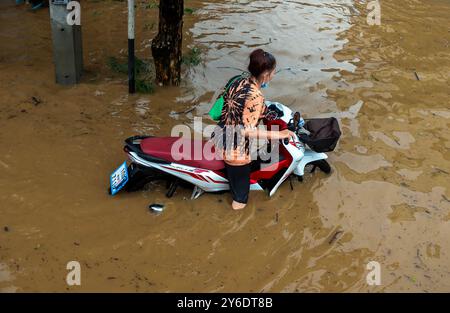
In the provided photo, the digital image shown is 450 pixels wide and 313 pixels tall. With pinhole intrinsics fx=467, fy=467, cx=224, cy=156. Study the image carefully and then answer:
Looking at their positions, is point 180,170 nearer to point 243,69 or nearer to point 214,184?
point 214,184

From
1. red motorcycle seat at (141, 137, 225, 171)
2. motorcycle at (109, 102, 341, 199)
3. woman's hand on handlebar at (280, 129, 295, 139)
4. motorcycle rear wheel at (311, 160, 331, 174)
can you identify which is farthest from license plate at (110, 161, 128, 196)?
motorcycle rear wheel at (311, 160, 331, 174)

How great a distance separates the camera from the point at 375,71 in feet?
23.8

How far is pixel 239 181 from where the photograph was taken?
430 cm

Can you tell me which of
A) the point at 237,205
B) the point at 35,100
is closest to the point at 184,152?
the point at 237,205

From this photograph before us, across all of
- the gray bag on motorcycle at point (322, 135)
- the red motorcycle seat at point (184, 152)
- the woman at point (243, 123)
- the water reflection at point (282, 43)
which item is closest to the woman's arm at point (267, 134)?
the woman at point (243, 123)

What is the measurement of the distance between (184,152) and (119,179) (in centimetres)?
66

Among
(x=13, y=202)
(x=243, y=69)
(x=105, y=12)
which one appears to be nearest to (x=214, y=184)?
(x=13, y=202)

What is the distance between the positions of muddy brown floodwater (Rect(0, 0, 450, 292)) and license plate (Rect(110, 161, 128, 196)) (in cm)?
14

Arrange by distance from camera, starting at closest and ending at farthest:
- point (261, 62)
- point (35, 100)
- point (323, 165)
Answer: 1. point (261, 62)
2. point (323, 165)
3. point (35, 100)

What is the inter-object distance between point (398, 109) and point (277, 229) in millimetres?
3024

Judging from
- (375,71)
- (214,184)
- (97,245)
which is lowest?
(97,245)

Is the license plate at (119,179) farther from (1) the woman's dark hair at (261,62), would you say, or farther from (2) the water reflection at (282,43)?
(2) the water reflection at (282,43)

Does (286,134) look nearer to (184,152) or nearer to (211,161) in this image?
(211,161)

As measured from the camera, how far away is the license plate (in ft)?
13.9
